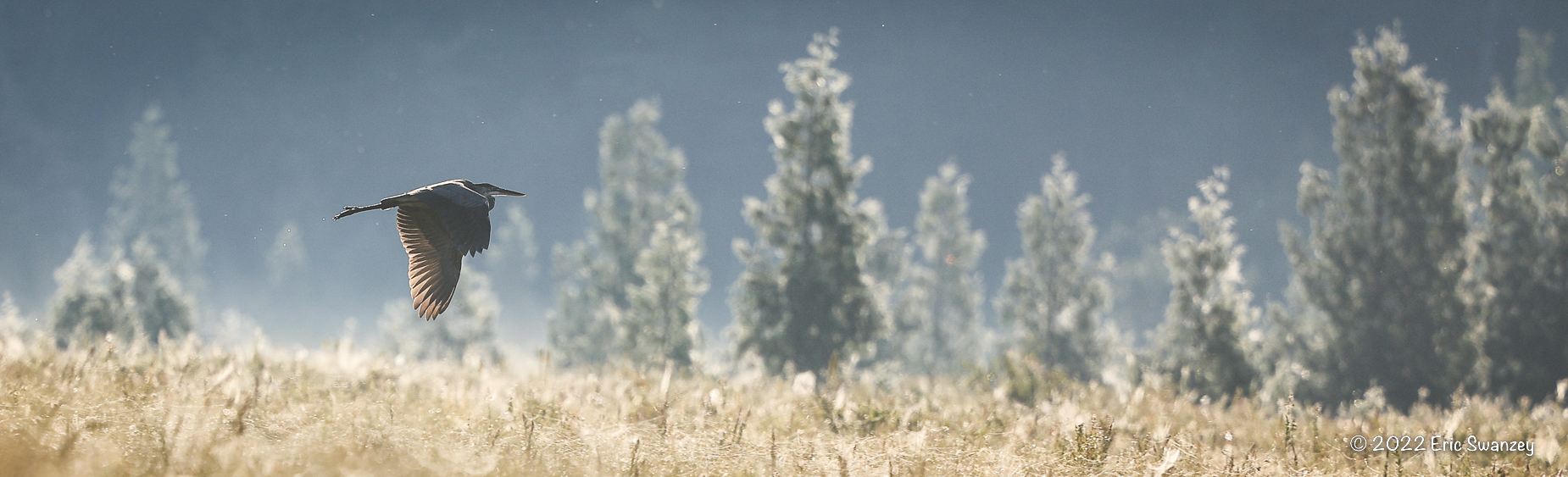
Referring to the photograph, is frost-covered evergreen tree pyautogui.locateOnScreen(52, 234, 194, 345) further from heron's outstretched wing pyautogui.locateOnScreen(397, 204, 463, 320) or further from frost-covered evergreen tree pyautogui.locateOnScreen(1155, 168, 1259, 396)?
frost-covered evergreen tree pyautogui.locateOnScreen(1155, 168, 1259, 396)

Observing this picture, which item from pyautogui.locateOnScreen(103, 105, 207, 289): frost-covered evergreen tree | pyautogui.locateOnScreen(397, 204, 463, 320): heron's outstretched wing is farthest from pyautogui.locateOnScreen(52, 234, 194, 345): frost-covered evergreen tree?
pyautogui.locateOnScreen(103, 105, 207, 289): frost-covered evergreen tree

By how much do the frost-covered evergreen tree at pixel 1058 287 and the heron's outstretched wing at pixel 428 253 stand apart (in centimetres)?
2104

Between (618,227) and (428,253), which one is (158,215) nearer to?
(618,227)

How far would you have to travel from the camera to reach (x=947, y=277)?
3053 centimetres

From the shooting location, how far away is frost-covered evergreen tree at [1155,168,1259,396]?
14.0 meters

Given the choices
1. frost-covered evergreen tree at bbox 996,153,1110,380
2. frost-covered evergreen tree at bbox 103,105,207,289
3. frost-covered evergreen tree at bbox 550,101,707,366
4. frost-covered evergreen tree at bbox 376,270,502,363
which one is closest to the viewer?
frost-covered evergreen tree at bbox 996,153,1110,380

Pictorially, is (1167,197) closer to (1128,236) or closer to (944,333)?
(1128,236)

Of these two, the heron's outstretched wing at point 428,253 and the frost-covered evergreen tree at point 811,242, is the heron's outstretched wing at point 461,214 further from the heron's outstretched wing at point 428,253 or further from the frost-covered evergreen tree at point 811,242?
the frost-covered evergreen tree at point 811,242

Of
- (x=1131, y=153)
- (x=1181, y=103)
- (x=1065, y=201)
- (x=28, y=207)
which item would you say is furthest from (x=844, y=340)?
(x=1181, y=103)

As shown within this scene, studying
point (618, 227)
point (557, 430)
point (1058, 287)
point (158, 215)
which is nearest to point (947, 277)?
point (1058, 287)

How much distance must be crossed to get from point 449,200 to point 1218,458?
16.4 feet

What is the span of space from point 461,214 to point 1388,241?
64.9 ft

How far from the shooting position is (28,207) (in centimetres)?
8506

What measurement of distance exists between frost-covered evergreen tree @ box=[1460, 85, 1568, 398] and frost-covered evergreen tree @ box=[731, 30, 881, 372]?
12.6m
